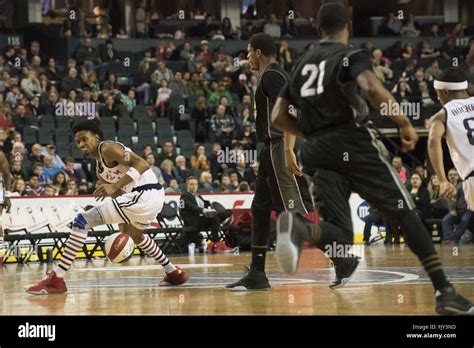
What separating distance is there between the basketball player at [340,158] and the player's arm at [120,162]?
3.10m

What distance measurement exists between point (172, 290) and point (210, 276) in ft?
6.29

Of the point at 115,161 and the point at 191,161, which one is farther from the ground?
the point at 115,161

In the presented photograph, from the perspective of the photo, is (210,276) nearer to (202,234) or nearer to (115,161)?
(115,161)

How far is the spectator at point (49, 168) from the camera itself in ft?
64.5

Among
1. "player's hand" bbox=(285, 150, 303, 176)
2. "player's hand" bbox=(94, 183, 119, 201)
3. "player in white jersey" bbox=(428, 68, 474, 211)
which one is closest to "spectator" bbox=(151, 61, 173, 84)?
"player's hand" bbox=(94, 183, 119, 201)

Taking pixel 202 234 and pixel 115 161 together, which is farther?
pixel 202 234

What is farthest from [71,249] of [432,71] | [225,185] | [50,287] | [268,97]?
[432,71]

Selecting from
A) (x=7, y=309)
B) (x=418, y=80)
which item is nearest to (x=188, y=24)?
(x=418, y=80)

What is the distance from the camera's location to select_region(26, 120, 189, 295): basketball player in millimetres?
10039

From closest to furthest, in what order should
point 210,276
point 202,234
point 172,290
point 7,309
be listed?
1. point 7,309
2. point 172,290
3. point 210,276
4. point 202,234

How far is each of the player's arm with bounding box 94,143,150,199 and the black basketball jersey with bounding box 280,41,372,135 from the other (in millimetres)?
3132

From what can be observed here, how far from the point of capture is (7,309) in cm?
866

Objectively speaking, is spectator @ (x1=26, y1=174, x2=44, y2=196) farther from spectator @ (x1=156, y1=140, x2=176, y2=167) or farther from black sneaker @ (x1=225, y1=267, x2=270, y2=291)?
black sneaker @ (x1=225, y1=267, x2=270, y2=291)

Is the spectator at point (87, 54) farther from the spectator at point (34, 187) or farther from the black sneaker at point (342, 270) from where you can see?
the black sneaker at point (342, 270)
